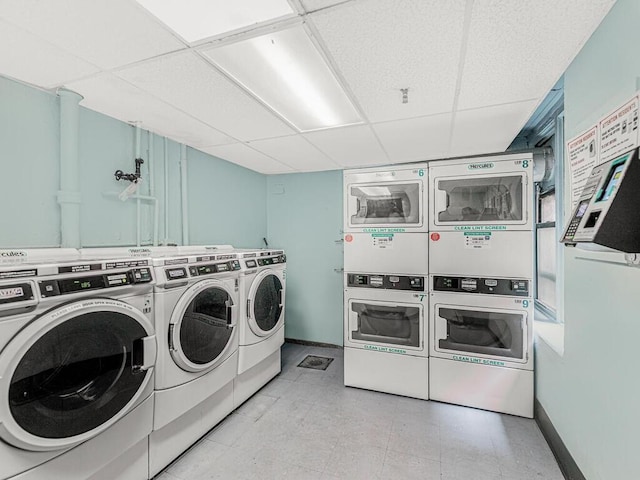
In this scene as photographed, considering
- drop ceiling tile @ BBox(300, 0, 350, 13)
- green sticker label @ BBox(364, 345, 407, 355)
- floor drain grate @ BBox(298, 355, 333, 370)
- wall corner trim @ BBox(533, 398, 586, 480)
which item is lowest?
floor drain grate @ BBox(298, 355, 333, 370)

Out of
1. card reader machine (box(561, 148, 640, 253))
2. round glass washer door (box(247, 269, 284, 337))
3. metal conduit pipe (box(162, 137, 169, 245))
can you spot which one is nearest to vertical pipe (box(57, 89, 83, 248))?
metal conduit pipe (box(162, 137, 169, 245))

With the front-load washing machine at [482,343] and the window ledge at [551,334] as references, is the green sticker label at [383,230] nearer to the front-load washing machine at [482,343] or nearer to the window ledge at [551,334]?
the front-load washing machine at [482,343]

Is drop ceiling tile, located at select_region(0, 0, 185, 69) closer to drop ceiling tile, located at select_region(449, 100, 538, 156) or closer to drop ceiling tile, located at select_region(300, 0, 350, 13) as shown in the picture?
drop ceiling tile, located at select_region(300, 0, 350, 13)

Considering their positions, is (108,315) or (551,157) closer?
(108,315)

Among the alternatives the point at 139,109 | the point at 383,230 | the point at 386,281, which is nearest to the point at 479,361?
the point at 386,281

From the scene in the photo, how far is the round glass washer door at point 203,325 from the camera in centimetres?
187

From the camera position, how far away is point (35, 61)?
158cm

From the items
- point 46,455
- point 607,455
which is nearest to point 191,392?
point 46,455

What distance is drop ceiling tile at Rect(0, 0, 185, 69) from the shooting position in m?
1.20

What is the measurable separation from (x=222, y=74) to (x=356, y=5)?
873mm

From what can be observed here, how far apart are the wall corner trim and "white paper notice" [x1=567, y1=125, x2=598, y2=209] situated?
4.84 ft

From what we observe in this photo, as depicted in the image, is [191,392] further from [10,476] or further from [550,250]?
[550,250]

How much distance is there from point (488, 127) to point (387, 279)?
156cm

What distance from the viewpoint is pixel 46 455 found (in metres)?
1.25
